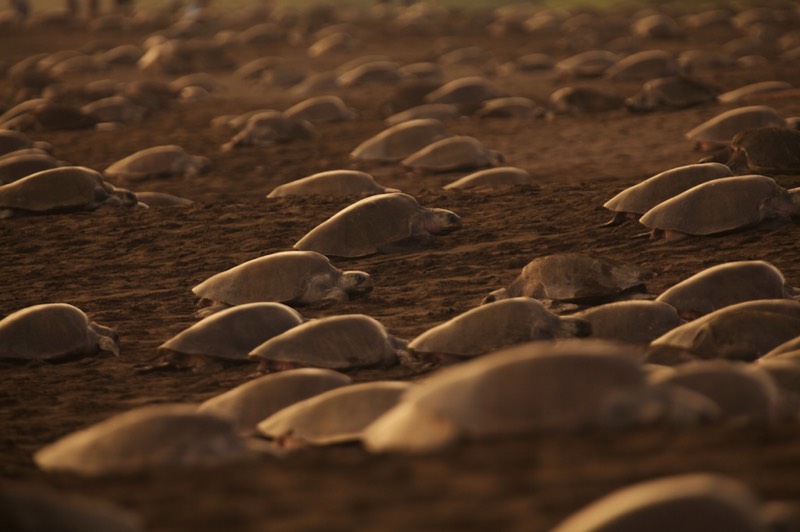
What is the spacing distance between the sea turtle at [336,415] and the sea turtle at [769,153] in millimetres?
4590

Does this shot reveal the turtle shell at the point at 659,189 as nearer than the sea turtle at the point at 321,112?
Yes

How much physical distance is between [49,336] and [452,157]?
14.6ft

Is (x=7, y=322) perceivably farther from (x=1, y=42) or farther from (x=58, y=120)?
(x=1, y=42)

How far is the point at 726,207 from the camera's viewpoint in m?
6.47

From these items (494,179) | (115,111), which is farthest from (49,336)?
(115,111)

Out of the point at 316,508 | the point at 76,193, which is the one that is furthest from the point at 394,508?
the point at 76,193

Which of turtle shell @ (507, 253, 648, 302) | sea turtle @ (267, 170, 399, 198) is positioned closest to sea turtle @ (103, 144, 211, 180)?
sea turtle @ (267, 170, 399, 198)

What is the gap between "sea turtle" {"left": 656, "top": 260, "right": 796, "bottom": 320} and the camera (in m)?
5.20

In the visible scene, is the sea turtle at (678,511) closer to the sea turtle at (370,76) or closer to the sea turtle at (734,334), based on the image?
the sea turtle at (734,334)

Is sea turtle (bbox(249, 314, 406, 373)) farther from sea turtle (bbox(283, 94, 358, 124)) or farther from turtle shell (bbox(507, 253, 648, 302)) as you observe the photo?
sea turtle (bbox(283, 94, 358, 124))

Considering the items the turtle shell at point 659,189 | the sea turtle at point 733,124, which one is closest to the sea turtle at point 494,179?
the turtle shell at point 659,189

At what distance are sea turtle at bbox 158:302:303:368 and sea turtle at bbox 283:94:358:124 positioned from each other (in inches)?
276

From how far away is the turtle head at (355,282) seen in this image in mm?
6055

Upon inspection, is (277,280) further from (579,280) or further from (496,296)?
(579,280)
